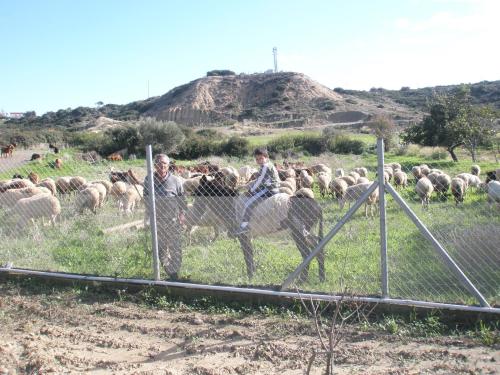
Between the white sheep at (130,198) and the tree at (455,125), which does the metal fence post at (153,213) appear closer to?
the white sheep at (130,198)

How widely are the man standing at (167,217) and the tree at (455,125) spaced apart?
26298 millimetres

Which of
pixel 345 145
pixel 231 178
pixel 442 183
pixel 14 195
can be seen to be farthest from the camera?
pixel 345 145

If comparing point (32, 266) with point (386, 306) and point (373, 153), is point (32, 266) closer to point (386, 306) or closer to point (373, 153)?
point (386, 306)

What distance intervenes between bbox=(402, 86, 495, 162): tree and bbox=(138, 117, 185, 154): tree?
1767 centimetres

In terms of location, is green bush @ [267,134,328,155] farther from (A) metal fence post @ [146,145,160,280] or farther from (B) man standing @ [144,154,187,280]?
(A) metal fence post @ [146,145,160,280]

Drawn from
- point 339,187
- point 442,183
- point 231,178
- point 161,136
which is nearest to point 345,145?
point 161,136

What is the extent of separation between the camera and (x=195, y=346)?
4875mm

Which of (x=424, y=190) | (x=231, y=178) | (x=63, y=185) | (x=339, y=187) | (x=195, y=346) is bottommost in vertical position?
(x=195, y=346)

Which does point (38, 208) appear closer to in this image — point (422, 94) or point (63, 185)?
point (63, 185)

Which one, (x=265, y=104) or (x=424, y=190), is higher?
(x=265, y=104)

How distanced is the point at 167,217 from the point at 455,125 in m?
26.9

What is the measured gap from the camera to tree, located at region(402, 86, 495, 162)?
29.9 m

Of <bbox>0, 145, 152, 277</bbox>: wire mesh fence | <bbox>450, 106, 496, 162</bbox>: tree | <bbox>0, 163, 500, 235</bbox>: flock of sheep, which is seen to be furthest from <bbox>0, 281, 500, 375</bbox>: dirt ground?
<bbox>450, 106, 496, 162</bbox>: tree

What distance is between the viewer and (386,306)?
524 cm
